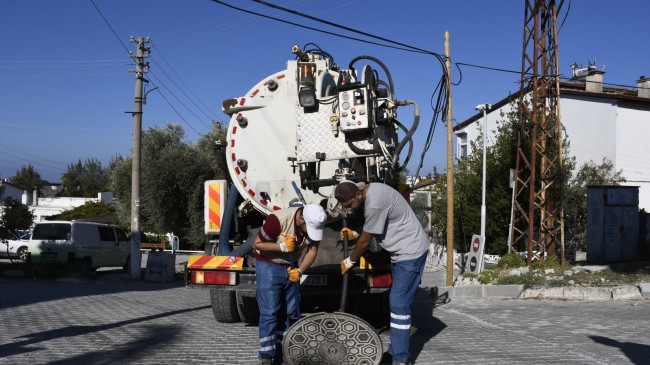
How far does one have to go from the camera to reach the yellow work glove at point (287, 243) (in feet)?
21.1

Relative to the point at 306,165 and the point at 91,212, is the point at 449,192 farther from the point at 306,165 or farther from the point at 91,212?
the point at 91,212

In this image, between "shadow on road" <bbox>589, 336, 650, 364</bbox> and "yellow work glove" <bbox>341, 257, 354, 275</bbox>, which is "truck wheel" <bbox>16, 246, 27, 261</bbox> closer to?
"yellow work glove" <bbox>341, 257, 354, 275</bbox>

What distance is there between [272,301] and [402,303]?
3.99ft

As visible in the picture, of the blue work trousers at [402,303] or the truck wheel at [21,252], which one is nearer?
the blue work trousers at [402,303]

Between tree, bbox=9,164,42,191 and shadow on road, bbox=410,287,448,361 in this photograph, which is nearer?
shadow on road, bbox=410,287,448,361

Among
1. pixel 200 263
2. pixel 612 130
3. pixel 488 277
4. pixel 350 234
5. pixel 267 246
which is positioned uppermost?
pixel 612 130

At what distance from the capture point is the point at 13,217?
21.4m

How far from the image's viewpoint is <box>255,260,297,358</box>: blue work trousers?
641 cm

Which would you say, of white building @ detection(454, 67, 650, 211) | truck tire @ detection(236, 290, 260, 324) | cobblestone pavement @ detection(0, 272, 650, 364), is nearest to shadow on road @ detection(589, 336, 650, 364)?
cobblestone pavement @ detection(0, 272, 650, 364)

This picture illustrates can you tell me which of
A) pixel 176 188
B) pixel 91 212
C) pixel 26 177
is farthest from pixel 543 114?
pixel 26 177

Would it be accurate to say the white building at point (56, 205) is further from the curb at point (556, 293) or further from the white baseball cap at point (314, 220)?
the white baseball cap at point (314, 220)

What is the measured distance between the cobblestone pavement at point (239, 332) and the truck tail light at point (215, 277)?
0.69 m

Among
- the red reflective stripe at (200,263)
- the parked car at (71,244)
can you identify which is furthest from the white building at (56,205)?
the red reflective stripe at (200,263)

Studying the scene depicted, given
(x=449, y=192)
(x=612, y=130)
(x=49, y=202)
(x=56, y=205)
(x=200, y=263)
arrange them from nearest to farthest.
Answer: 1. (x=200, y=263)
2. (x=449, y=192)
3. (x=612, y=130)
4. (x=56, y=205)
5. (x=49, y=202)
